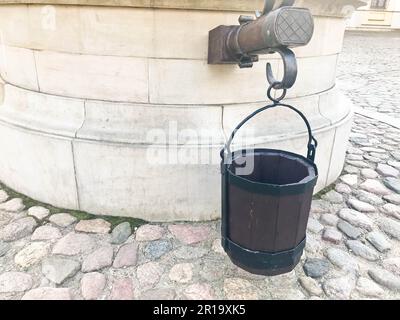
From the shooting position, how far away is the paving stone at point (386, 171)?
385 cm

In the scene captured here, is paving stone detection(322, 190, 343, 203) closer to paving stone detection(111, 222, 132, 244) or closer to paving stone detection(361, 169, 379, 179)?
paving stone detection(361, 169, 379, 179)

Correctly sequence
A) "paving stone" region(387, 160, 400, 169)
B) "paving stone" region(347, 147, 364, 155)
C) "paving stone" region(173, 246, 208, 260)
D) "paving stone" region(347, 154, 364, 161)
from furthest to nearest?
"paving stone" region(347, 147, 364, 155) < "paving stone" region(347, 154, 364, 161) < "paving stone" region(387, 160, 400, 169) < "paving stone" region(173, 246, 208, 260)

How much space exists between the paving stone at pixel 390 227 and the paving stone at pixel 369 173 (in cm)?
85

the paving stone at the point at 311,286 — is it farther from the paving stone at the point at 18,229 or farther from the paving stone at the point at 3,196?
the paving stone at the point at 3,196

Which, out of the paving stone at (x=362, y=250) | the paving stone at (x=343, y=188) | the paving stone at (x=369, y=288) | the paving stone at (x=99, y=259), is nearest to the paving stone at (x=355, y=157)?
the paving stone at (x=343, y=188)

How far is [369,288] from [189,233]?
4.43ft

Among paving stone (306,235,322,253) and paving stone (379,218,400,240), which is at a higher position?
paving stone (379,218,400,240)

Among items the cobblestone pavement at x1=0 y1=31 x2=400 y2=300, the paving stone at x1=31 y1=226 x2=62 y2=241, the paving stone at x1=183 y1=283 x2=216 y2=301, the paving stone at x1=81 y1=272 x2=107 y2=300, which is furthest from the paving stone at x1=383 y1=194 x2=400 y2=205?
the paving stone at x1=31 y1=226 x2=62 y2=241

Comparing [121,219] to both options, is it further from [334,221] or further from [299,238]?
[334,221]

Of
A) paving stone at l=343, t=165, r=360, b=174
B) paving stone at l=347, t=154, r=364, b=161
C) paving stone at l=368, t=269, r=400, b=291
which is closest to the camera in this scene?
paving stone at l=368, t=269, r=400, b=291

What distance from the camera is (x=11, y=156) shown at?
3.29 m

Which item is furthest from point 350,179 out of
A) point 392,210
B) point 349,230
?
point 349,230

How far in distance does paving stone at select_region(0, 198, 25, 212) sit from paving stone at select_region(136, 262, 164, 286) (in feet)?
4.64

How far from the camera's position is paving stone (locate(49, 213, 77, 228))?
2914mm
